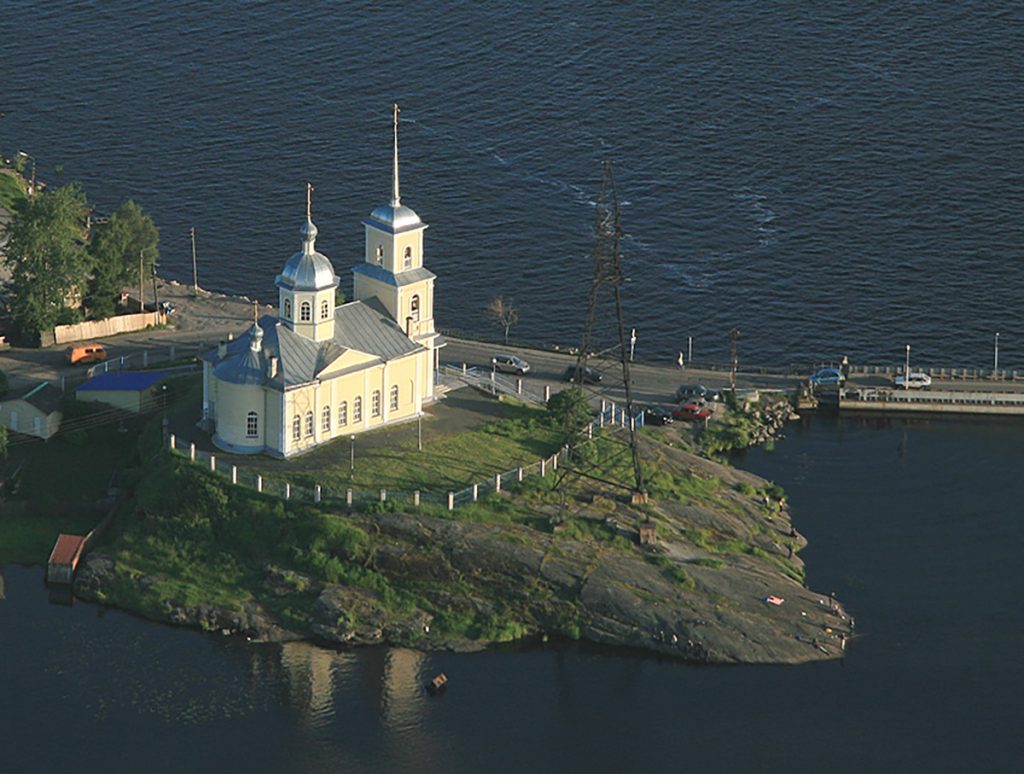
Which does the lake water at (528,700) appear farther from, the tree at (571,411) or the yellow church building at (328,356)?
the tree at (571,411)

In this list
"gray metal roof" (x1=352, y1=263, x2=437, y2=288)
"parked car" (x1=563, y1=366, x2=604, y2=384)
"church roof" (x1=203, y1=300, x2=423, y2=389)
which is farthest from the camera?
"parked car" (x1=563, y1=366, x2=604, y2=384)

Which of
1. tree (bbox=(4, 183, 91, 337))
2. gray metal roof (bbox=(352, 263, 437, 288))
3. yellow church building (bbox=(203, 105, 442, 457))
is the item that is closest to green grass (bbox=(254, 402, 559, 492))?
yellow church building (bbox=(203, 105, 442, 457))

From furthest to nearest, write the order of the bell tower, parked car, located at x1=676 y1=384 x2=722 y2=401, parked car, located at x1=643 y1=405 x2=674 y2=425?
1. parked car, located at x1=676 y1=384 x2=722 y2=401
2. parked car, located at x1=643 y1=405 x2=674 y2=425
3. the bell tower

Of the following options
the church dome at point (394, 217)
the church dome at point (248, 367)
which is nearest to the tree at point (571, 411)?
the church dome at point (394, 217)

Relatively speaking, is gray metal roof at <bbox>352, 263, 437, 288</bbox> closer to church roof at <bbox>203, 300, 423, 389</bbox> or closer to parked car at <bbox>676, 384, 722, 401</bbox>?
church roof at <bbox>203, 300, 423, 389</bbox>

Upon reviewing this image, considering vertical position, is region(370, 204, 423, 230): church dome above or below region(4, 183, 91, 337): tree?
above

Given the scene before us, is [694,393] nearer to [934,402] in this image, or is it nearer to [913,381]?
[913,381]

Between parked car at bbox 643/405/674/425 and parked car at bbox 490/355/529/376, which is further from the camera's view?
parked car at bbox 490/355/529/376
